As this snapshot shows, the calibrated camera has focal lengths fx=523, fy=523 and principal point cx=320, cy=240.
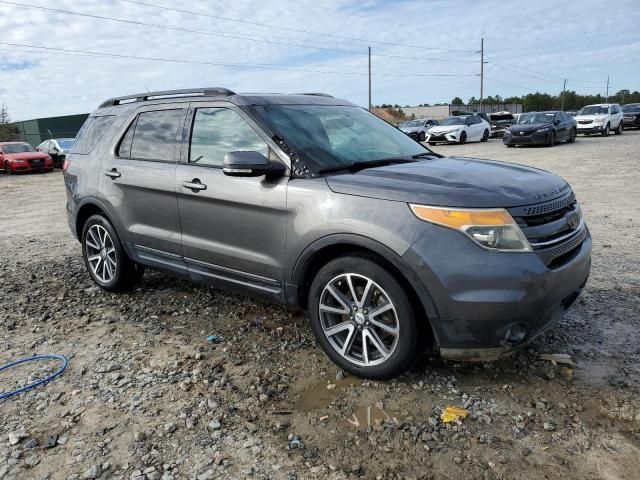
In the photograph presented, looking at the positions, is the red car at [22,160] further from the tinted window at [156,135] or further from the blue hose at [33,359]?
the blue hose at [33,359]

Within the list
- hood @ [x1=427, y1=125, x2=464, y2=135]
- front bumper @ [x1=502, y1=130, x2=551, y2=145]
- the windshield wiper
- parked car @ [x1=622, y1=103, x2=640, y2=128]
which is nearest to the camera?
the windshield wiper

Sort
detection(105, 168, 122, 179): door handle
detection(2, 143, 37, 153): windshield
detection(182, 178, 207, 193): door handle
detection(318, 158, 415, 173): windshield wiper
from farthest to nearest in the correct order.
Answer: detection(2, 143, 37, 153): windshield < detection(105, 168, 122, 179): door handle < detection(182, 178, 207, 193): door handle < detection(318, 158, 415, 173): windshield wiper

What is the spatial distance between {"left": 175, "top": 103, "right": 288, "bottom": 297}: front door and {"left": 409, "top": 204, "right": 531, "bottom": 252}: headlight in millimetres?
1143

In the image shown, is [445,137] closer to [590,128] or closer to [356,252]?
[590,128]

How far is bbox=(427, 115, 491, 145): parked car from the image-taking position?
2616 cm

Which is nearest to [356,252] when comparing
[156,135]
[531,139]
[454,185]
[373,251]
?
[373,251]

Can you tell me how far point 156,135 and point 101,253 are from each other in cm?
144

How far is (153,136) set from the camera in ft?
14.7

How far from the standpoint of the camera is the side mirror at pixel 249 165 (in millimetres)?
3367

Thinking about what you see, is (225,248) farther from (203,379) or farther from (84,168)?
(84,168)

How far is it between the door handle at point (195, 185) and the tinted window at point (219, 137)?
159 millimetres

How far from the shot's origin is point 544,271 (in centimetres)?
287

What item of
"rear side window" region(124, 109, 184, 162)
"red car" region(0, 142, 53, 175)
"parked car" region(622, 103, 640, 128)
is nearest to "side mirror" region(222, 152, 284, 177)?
"rear side window" region(124, 109, 184, 162)

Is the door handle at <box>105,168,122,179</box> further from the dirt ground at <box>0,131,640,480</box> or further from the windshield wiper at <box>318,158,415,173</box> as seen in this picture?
the windshield wiper at <box>318,158,415,173</box>
